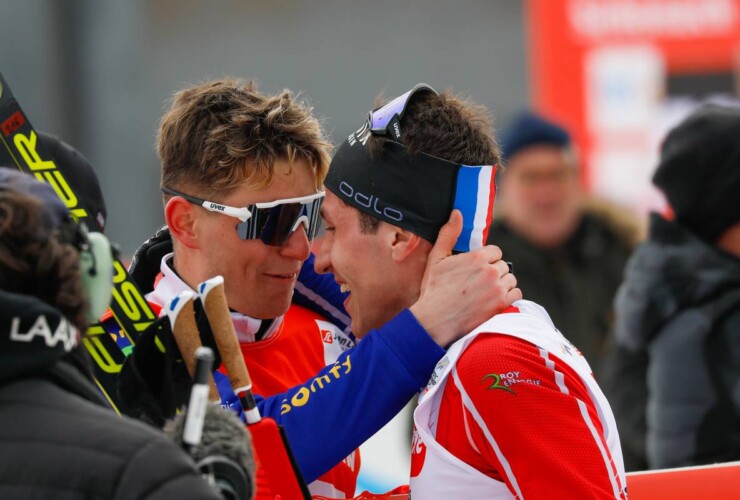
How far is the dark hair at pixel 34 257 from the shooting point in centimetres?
173

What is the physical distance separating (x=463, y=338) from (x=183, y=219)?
94 cm

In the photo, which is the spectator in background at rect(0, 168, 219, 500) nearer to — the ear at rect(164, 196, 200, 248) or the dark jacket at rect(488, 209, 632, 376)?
the ear at rect(164, 196, 200, 248)

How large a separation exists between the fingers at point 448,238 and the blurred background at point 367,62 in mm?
7649

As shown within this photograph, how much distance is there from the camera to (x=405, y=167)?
2658mm

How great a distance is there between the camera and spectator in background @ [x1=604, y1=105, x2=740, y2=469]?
3779mm

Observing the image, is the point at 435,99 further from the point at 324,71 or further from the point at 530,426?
the point at 324,71

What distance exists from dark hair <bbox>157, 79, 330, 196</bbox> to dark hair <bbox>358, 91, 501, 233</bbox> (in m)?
0.35

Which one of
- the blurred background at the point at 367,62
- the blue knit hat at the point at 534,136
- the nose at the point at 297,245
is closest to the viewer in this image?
the nose at the point at 297,245

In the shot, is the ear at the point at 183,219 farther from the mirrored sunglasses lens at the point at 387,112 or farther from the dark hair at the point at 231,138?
the mirrored sunglasses lens at the point at 387,112

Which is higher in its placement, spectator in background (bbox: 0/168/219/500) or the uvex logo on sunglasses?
spectator in background (bbox: 0/168/219/500)

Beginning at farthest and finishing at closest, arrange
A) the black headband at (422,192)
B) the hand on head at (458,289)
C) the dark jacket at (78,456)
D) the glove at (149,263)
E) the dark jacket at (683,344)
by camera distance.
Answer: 1. the dark jacket at (683,344)
2. the glove at (149,263)
3. the black headband at (422,192)
4. the hand on head at (458,289)
5. the dark jacket at (78,456)

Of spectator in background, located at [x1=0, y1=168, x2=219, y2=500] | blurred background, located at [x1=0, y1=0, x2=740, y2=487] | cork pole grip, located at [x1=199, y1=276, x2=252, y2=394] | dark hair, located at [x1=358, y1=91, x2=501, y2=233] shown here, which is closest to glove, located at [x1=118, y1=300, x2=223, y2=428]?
cork pole grip, located at [x1=199, y1=276, x2=252, y2=394]

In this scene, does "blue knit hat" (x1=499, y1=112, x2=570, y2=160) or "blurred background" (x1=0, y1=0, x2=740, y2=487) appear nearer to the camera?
"blue knit hat" (x1=499, y1=112, x2=570, y2=160)

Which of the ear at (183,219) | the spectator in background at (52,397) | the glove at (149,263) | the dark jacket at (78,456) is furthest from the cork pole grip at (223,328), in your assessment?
the glove at (149,263)
